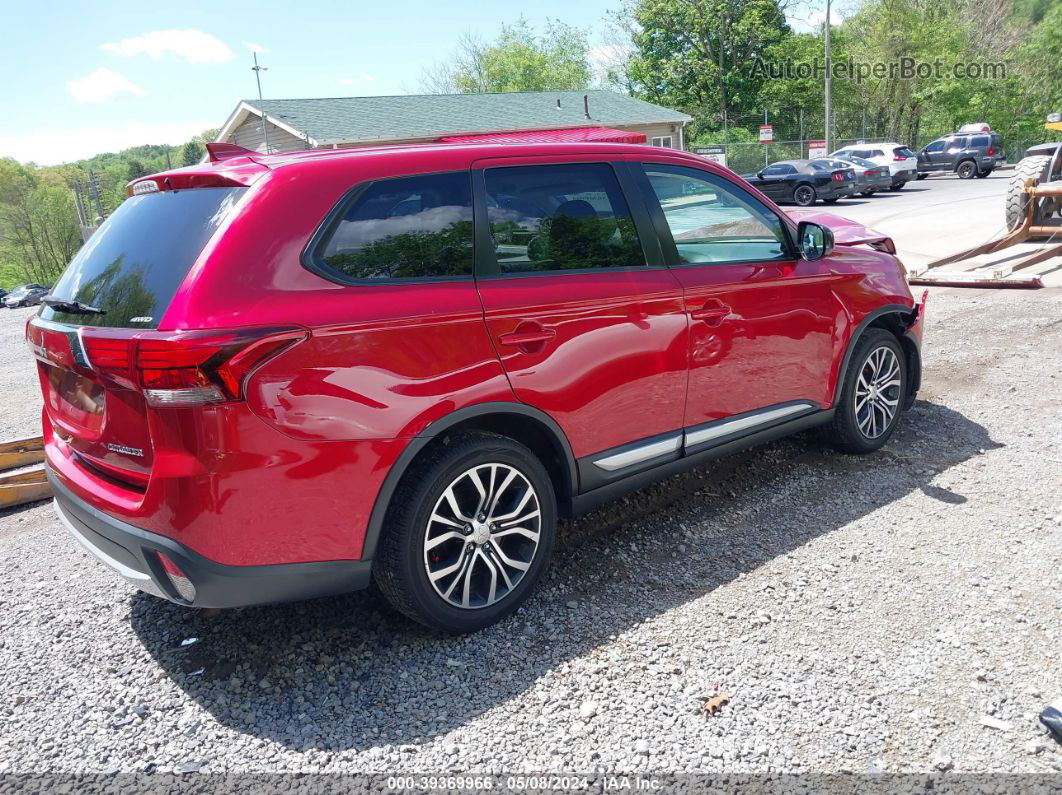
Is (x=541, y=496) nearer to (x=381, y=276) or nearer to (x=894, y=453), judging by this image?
(x=381, y=276)

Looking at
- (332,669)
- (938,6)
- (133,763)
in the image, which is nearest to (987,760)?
(332,669)

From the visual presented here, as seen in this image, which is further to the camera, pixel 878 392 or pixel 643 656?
pixel 878 392

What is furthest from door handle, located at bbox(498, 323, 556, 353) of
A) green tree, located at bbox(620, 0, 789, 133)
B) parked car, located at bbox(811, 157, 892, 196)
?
green tree, located at bbox(620, 0, 789, 133)

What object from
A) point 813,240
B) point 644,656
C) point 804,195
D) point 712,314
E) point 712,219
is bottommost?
point 644,656

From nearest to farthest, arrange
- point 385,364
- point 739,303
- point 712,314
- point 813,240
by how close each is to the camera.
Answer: point 385,364 < point 712,314 < point 739,303 < point 813,240

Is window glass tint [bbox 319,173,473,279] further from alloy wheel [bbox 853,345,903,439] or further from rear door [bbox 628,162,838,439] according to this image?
alloy wheel [bbox 853,345,903,439]

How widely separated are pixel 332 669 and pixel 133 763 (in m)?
0.71

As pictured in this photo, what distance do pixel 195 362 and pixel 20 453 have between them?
3597 millimetres

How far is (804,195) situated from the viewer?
26188mm

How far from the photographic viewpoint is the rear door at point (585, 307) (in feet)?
10.4

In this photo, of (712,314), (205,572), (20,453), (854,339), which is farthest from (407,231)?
(20,453)

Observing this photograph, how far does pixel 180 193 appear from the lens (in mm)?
2955

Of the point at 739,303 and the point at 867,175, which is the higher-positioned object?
the point at 867,175

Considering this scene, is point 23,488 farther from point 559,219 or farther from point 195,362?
point 559,219
